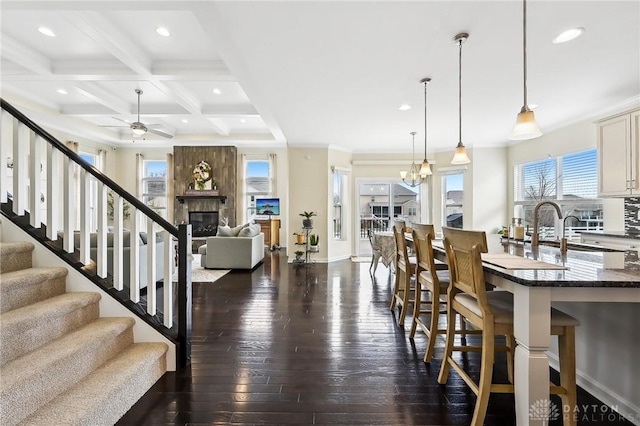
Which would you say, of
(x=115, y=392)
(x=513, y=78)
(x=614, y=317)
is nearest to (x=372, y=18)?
(x=513, y=78)

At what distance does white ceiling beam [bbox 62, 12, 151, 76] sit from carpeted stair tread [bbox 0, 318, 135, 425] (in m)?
2.93

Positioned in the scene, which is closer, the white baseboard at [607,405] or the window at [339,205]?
the white baseboard at [607,405]

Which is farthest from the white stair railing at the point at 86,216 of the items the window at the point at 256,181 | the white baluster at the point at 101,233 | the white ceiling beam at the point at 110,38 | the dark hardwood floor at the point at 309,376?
the window at the point at 256,181

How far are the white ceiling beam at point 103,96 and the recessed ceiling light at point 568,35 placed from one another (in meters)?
6.23

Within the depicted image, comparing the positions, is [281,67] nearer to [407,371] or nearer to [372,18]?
[372,18]

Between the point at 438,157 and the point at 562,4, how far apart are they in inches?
207

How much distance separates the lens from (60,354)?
1.57m

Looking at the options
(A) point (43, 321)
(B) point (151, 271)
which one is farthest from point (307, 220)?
(A) point (43, 321)

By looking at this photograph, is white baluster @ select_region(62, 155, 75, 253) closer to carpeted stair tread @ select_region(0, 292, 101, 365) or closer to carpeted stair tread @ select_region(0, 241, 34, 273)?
carpeted stair tread @ select_region(0, 241, 34, 273)

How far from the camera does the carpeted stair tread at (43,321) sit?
1499 millimetres

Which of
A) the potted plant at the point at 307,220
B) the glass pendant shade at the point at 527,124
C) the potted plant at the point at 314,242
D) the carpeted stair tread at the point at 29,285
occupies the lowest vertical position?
the potted plant at the point at 314,242

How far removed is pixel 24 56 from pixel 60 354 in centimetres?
416

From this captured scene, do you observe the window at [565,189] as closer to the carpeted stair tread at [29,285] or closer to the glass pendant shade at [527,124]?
the glass pendant shade at [527,124]

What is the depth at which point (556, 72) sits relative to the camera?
3252 mm
